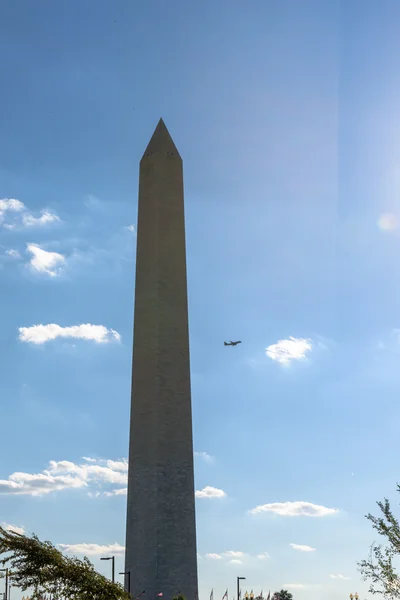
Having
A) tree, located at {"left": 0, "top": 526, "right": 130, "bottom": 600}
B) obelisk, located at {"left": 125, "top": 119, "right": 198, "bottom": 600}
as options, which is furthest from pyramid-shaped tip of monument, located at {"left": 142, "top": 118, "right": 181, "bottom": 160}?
tree, located at {"left": 0, "top": 526, "right": 130, "bottom": 600}

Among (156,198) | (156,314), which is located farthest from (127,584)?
(156,198)

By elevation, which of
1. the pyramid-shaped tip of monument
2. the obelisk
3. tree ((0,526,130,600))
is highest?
the pyramid-shaped tip of monument

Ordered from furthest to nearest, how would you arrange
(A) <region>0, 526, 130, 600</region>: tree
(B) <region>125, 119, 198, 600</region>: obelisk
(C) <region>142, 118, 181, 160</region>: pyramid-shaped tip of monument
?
1. (C) <region>142, 118, 181, 160</region>: pyramid-shaped tip of monument
2. (B) <region>125, 119, 198, 600</region>: obelisk
3. (A) <region>0, 526, 130, 600</region>: tree

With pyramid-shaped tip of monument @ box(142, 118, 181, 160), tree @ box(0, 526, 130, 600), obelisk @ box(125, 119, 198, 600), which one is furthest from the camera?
pyramid-shaped tip of monument @ box(142, 118, 181, 160)

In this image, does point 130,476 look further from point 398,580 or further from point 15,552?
point 398,580

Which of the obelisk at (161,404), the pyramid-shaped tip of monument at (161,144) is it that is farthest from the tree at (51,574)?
the pyramid-shaped tip of monument at (161,144)

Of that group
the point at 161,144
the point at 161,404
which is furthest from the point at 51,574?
the point at 161,144

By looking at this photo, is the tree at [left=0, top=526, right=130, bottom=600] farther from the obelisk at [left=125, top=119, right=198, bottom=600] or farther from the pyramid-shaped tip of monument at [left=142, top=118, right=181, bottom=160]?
the pyramid-shaped tip of monument at [left=142, top=118, right=181, bottom=160]
